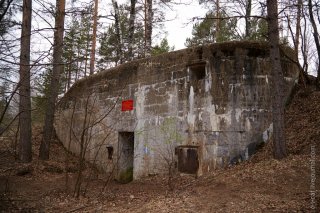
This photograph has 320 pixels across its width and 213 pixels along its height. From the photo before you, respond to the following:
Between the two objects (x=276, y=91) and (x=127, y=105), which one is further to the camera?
(x=127, y=105)

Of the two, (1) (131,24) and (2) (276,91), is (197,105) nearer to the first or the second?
(2) (276,91)

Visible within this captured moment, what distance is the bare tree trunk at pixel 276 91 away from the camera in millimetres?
6531

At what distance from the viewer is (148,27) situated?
15906 millimetres

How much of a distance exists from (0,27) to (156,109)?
4.79 m

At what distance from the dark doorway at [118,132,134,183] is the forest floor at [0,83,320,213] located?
127 centimetres

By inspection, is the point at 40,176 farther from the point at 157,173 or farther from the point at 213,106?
the point at 213,106

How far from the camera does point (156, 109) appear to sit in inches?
356

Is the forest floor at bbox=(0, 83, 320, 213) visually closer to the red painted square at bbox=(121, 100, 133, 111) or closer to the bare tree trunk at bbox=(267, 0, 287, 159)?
the bare tree trunk at bbox=(267, 0, 287, 159)

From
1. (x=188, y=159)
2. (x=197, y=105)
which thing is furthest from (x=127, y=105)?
(x=188, y=159)

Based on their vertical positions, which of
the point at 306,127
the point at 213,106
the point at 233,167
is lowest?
the point at 233,167

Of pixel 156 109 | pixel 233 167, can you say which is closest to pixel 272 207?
pixel 233 167

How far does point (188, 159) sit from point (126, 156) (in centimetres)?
295

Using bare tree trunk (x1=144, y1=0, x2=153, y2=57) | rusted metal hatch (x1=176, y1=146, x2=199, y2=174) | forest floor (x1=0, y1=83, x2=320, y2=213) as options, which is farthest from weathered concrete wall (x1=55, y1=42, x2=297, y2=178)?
bare tree trunk (x1=144, y1=0, x2=153, y2=57)

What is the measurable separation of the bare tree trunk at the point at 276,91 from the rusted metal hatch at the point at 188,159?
2.03 m
